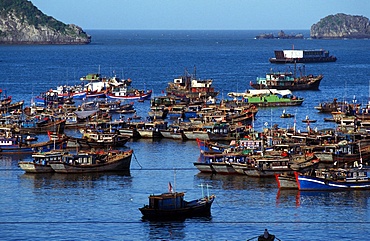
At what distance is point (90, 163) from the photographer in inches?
2685

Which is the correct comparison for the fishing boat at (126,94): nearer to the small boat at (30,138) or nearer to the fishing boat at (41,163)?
the small boat at (30,138)

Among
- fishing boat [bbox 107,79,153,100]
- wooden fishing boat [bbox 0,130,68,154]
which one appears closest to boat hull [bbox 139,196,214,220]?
wooden fishing boat [bbox 0,130,68,154]

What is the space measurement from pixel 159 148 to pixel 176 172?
1171 cm

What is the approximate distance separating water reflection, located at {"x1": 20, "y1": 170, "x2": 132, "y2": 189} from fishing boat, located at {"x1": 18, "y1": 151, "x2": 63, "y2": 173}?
340mm

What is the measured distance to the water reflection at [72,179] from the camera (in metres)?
64.8

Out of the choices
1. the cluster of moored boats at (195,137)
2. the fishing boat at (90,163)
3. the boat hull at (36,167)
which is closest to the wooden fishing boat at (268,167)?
the cluster of moored boats at (195,137)

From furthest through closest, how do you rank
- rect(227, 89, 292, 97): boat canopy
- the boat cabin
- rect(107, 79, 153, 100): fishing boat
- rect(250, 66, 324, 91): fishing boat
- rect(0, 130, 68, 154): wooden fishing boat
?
rect(250, 66, 324, 91): fishing boat → rect(107, 79, 153, 100): fishing boat → rect(227, 89, 292, 97): boat canopy → rect(0, 130, 68, 154): wooden fishing boat → the boat cabin

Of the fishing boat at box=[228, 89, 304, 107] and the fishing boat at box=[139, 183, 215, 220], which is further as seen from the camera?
the fishing boat at box=[228, 89, 304, 107]

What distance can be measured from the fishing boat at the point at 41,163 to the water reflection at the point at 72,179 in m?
0.34

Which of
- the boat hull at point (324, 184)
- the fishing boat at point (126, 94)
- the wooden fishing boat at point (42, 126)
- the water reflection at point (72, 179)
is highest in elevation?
the fishing boat at point (126, 94)

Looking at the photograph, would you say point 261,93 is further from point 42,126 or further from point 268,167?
point 268,167

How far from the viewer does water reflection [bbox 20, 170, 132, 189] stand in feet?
212

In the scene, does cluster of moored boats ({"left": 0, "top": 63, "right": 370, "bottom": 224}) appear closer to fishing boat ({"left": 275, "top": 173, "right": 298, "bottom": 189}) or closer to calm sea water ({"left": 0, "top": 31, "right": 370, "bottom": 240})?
fishing boat ({"left": 275, "top": 173, "right": 298, "bottom": 189})

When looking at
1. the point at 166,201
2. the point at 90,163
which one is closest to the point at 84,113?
the point at 90,163
